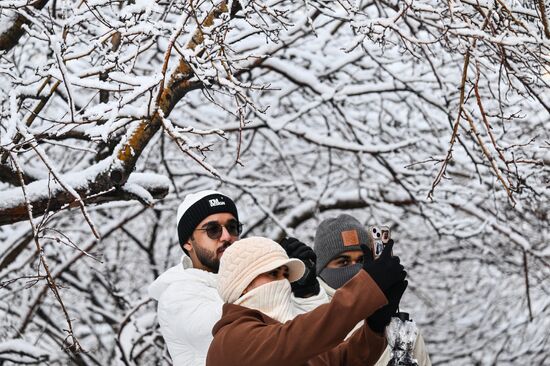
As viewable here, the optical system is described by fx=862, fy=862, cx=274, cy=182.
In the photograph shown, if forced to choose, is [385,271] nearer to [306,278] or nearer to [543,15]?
[306,278]

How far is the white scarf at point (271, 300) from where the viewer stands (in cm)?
270

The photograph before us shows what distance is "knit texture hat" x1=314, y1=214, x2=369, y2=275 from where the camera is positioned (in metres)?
3.95

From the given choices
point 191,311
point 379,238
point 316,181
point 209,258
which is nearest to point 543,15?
point 379,238

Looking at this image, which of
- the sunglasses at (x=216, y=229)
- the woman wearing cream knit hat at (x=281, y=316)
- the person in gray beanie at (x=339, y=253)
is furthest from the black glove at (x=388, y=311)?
the sunglasses at (x=216, y=229)

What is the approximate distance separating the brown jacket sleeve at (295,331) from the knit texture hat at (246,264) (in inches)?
3.1

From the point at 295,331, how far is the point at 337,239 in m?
1.54

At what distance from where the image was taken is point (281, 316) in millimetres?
2721

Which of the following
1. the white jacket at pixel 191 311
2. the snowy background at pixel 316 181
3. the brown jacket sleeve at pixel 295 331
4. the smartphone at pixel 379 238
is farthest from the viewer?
the snowy background at pixel 316 181

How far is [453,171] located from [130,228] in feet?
13.4

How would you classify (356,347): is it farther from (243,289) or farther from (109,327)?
(109,327)

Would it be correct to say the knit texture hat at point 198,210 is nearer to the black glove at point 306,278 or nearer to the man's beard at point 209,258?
the man's beard at point 209,258

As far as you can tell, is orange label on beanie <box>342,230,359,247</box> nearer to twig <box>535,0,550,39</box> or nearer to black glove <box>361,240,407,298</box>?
twig <box>535,0,550,39</box>

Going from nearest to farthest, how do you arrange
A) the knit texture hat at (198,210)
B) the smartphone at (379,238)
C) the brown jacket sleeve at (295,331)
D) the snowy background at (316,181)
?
the brown jacket sleeve at (295,331) → the smartphone at (379,238) → the knit texture hat at (198,210) → the snowy background at (316,181)

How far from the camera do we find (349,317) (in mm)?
2389
